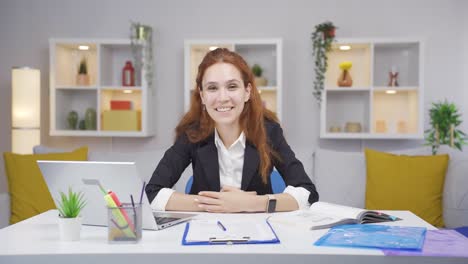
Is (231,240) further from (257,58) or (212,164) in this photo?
(257,58)

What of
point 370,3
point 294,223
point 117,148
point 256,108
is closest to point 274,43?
point 370,3

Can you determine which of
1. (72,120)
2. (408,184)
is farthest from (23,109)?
(408,184)

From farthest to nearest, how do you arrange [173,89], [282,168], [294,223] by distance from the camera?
[173,89] < [282,168] < [294,223]

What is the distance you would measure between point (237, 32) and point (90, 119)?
1.54m

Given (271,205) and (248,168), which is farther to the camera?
(248,168)

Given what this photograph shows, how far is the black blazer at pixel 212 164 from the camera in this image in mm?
2225

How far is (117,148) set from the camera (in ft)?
16.3

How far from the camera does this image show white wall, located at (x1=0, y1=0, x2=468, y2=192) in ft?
15.6

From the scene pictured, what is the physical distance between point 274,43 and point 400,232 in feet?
10.8

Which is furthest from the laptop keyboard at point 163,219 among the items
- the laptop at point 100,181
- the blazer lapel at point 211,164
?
the blazer lapel at point 211,164

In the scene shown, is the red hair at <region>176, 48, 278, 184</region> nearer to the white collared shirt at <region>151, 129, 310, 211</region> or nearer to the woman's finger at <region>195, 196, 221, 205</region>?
the white collared shirt at <region>151, 129, 310, 211</region>

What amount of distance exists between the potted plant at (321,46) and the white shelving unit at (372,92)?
0.22 ft

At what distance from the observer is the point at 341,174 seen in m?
3.43

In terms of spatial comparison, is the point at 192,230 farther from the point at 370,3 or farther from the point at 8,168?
the point at 370,3
